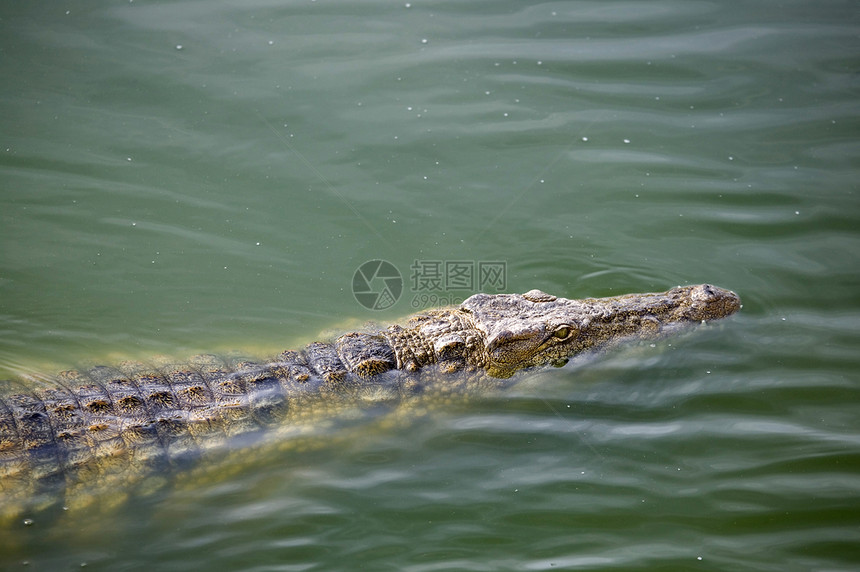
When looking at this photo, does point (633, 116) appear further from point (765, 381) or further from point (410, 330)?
point (410, 330)

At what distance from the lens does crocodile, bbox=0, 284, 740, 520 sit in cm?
397

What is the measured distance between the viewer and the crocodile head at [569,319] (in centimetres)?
469

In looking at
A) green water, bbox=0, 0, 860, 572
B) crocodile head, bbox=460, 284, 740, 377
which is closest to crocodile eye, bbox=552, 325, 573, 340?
crocodile head, bbox=460, 284, 740, 377

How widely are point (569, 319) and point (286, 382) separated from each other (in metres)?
2.06

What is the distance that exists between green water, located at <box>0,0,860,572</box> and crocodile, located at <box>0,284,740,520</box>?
23 centimetres

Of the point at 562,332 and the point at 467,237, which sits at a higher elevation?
the point at 467,237

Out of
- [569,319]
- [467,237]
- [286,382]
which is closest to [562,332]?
[569,319]

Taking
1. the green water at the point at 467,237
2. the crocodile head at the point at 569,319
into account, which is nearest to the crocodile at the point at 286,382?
the crocodile head at the point at 569,319

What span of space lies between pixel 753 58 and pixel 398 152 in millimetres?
3907

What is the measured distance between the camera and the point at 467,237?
19.2ft

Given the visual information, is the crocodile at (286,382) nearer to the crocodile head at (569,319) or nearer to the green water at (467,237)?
the crocodile head at (569,319)

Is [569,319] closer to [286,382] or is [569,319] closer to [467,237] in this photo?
[467,237]

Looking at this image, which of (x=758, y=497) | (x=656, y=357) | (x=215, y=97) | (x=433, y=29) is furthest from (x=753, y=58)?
(x=215, y=97)

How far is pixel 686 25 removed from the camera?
7.21m
